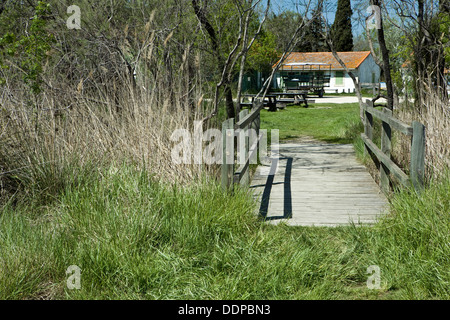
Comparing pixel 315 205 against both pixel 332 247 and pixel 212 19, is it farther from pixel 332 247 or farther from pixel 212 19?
pixel 212 19

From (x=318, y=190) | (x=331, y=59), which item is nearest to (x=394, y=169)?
(x=318, y=190)

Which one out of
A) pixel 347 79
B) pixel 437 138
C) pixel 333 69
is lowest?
pixel 437 138

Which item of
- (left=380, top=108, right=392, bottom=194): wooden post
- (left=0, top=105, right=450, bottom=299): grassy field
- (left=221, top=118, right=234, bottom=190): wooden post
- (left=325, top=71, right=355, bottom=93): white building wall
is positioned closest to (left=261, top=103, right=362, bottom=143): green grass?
(left=380, top=108, right=392, bottom=194): wooden post

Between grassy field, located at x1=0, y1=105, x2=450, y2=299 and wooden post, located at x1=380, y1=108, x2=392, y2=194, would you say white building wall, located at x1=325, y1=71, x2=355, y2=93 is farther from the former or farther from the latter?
grassy field, located at x1=0, y1=105, x2=450, y2=299

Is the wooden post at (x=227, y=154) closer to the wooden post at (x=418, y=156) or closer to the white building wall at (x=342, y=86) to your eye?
the wooden post at (x=418, y=156)

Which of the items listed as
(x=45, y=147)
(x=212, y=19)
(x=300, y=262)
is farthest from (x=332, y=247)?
(x=212, y=19)

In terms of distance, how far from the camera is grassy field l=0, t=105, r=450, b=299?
3432 millimetres

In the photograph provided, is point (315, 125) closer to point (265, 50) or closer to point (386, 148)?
point (386, 148)

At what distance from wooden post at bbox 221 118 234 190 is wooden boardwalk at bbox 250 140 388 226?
1.80 feet

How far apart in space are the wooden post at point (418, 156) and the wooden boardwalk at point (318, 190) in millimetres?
486

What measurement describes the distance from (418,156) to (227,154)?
1.72 meters

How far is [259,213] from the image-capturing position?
5.08 meters

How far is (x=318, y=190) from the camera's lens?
6.15 m
